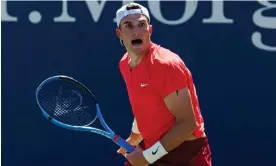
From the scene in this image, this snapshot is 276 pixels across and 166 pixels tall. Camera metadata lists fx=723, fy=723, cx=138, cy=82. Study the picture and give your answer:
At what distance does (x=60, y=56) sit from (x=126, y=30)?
1684 millimetres

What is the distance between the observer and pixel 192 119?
3283 millimetres

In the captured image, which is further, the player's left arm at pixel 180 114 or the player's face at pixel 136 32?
the player's face at pixel 136 32

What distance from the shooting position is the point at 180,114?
328 centimetres

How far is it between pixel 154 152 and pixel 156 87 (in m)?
0.31

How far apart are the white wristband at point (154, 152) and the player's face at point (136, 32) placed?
17.8 inches

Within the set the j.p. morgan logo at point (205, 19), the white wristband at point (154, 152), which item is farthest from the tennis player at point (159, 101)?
the j.p. morgan logo at point (205, 19)

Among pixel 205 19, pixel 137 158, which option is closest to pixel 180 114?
pixel 137 158

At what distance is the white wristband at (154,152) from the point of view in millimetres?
3363

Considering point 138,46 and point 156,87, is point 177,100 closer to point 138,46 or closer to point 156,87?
point 156,87

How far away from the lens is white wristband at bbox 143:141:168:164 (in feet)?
11.0

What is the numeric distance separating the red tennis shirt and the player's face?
51mm

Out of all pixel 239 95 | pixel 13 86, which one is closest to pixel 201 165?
pixel 239 95

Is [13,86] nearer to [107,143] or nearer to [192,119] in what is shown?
[107,143]

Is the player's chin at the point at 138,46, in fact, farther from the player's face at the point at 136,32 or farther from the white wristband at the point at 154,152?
the white wristband at the point at 154,152
